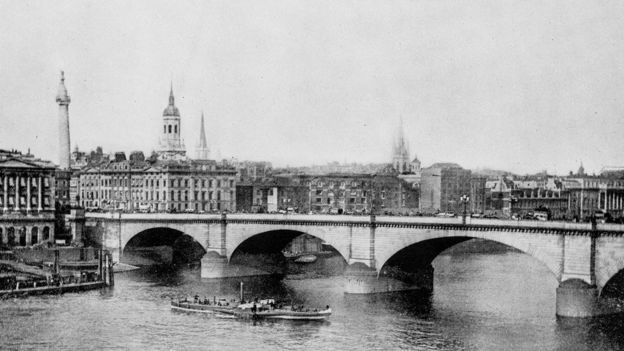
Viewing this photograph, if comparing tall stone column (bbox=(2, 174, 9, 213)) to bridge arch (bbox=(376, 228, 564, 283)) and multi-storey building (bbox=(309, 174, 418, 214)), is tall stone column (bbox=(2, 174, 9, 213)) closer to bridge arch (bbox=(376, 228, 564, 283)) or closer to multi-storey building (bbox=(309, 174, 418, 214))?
bridge arch (bbox=(376, 228, 564, 283))

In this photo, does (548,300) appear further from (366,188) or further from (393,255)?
(366,188)

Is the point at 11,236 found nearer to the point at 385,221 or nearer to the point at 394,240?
the point at 385,221

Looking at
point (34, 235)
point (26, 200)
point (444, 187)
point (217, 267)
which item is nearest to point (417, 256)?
point (217, 267)

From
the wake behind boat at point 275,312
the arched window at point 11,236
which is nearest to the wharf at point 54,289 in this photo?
the wake behind boat at point 275,312

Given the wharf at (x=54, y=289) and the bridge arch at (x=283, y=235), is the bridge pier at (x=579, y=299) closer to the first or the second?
the bridge arch at (x=283, y=235)

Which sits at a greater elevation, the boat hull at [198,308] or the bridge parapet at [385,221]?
the bridge parapet at [385,221]

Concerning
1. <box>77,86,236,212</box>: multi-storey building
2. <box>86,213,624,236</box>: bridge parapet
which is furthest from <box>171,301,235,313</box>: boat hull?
<box>77,86,236,212</box>: multi-storey building
